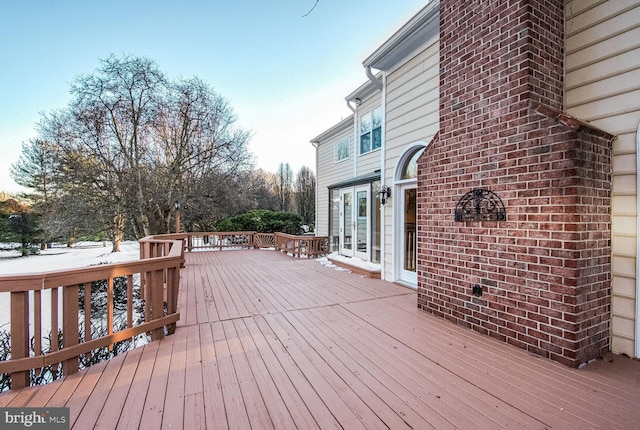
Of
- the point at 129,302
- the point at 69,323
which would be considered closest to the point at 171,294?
the point at 129,302

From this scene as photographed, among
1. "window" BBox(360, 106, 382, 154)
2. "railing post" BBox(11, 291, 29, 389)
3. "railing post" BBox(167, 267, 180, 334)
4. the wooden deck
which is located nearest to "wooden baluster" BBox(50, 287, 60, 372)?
"railing post" BBox(11, 291, 29, 389)

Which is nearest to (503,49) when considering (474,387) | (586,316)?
(586,316)

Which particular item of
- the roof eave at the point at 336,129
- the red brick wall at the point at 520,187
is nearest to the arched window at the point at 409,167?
the red brick wall at the point at 520,187

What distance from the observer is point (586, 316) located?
7.66 ft

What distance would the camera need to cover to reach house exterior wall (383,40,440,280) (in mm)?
4395

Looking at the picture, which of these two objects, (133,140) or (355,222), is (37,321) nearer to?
(355,222)

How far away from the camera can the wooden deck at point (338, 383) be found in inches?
66.0

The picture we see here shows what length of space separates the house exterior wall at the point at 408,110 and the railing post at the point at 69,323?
14.8 feet

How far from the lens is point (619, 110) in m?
2.44

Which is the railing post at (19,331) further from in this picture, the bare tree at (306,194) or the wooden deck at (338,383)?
the bare tree at (306,194)

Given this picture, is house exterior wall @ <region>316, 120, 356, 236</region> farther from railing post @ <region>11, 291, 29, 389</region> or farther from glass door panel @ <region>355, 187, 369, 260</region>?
railing post @ <region>11, 291, 29, 389</region>

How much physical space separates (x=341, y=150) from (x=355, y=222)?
3830 mm

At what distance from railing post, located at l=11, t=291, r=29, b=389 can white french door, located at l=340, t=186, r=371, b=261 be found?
6.07m

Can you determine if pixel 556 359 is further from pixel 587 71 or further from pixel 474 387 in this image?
pixel 587 71
